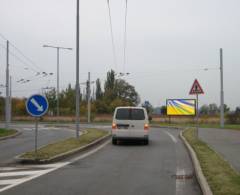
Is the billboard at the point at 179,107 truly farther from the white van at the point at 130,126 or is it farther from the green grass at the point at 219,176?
the green grass at the point at 219,176

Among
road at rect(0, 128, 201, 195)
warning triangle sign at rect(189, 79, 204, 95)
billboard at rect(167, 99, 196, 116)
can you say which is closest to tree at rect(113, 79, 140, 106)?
billboard at rect(167, 99, 196, 116)

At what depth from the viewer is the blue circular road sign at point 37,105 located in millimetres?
14961

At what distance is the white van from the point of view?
2142cm

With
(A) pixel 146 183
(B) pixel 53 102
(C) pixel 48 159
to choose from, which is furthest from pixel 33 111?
(B) pixel 53 102

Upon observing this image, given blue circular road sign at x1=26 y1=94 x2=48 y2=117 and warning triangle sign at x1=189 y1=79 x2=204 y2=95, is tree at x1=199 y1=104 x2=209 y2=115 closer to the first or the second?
warning triangle sign at x1=189 y1=79 x2=204 y2=95

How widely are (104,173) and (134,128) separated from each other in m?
9.85

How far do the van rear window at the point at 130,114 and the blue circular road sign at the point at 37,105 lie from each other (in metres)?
7.25

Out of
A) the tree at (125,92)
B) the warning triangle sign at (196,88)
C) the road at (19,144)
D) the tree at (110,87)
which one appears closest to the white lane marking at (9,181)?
the road at (19,144)

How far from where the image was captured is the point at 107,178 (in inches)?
427

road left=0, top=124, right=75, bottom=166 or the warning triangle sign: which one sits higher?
the warning triangle sign

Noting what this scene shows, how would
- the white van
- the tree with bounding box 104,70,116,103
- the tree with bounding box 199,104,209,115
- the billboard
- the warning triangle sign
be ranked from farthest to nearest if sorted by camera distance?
the tree with bounding box 199,104,209,115 < the tree with bounding box 104,70,116,103 < the billboard < the warning triangle sign < the white van

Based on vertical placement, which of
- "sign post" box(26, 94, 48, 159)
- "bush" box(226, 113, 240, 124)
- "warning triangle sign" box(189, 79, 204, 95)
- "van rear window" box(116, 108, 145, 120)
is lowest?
"bush" box(226, 113, 240, 124)

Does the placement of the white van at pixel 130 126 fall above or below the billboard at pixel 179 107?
below

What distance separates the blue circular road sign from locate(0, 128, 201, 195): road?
1.95 m
